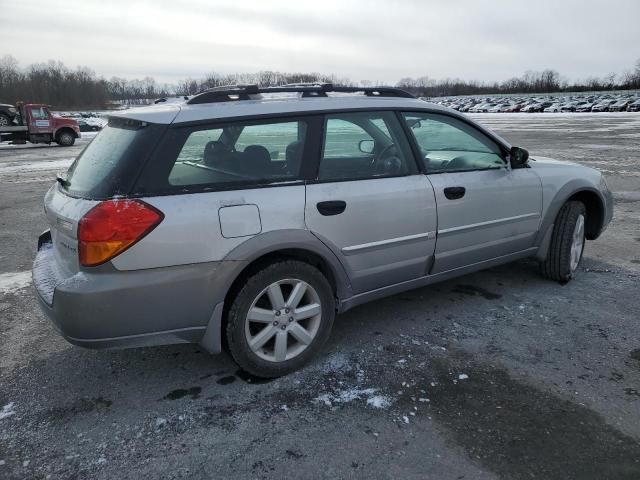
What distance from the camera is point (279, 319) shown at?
3.12 metres

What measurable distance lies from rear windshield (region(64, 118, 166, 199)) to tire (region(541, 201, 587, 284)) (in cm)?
347

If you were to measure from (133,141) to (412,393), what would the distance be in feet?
6.86

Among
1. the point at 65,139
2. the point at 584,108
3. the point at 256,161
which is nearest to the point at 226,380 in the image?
the point at 256,161

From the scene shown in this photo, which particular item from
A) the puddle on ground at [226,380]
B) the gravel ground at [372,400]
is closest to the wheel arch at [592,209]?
the gravel ground at [372,400]

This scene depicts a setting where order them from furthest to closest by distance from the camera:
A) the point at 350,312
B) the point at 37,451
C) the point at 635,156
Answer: the point at 635,156
the point at 350,312
the point at 37,451

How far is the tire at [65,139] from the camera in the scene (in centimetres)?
2450

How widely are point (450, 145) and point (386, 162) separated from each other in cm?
79

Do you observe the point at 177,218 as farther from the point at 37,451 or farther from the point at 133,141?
Answer: the point at 37,451

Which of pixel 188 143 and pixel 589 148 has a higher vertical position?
pixel 188 143

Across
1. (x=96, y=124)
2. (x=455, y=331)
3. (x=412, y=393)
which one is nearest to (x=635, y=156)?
(x=455, y=331)

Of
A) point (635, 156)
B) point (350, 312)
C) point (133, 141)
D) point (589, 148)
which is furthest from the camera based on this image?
point (589, 148)

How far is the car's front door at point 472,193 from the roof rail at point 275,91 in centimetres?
32

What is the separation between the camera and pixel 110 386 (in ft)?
10.3

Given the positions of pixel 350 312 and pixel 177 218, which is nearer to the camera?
pixel 177 218
